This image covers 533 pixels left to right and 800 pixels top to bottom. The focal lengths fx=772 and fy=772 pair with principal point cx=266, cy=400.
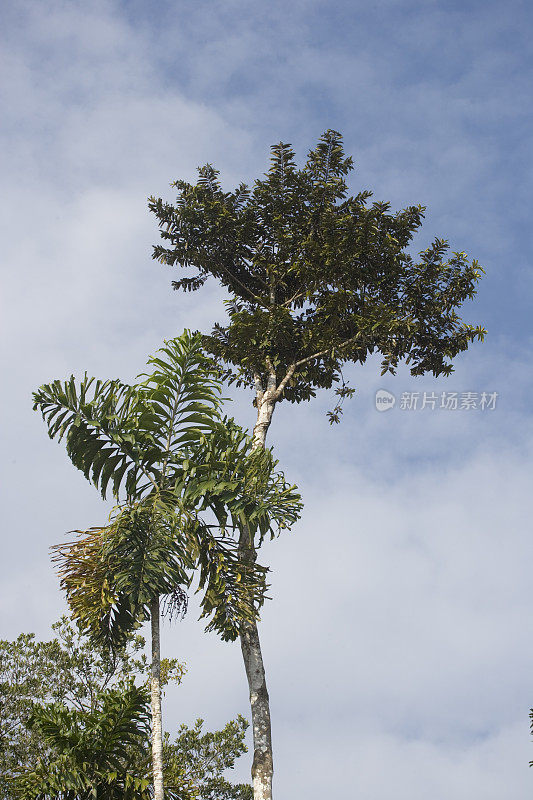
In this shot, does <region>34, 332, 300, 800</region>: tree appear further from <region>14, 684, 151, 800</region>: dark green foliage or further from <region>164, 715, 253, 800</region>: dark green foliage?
<region>164, 715, 253, 800</region>: dark green foliage

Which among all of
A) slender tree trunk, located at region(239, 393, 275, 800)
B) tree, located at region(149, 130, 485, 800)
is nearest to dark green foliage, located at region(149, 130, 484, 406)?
tree, located at region(149, 130, 485, 800)

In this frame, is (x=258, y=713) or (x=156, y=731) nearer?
(x=156, y=731)

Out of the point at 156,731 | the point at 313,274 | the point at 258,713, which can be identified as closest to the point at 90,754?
the point at 156,731

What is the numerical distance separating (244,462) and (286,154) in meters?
8.49

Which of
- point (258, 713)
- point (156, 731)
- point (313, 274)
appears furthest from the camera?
point (313, 274)

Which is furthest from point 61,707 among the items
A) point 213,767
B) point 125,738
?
point 213,767

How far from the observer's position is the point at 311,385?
53.8ft

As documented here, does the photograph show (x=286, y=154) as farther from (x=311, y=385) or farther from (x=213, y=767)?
(x=213, y=767)

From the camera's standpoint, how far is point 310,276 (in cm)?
1532

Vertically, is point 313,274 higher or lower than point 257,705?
higher

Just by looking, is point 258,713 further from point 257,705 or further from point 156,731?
point 156,731

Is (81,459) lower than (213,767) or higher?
higher

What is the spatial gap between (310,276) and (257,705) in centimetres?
813

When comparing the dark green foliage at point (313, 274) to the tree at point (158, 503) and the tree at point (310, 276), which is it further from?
the tree at point (158, 503)
